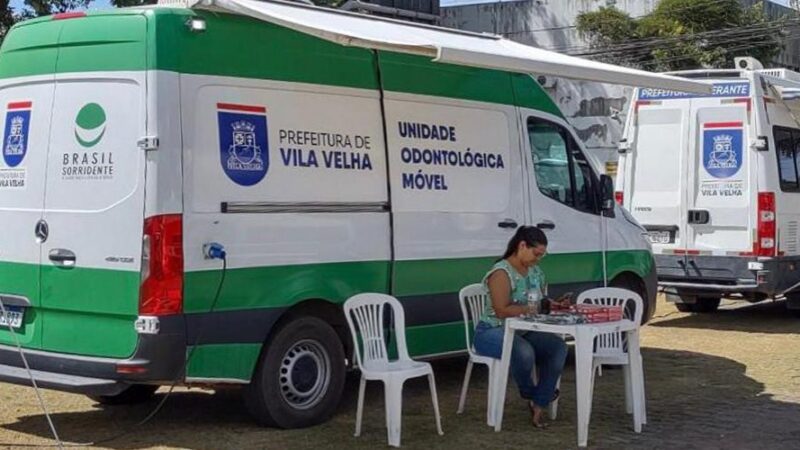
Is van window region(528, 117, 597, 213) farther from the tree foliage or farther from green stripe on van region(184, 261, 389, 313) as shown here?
the tree foliage

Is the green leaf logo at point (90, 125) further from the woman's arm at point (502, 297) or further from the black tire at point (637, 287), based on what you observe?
the black tire at point (637, 287)

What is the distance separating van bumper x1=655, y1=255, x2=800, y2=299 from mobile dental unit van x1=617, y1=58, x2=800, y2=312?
0.01 meters

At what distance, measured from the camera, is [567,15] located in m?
32.1

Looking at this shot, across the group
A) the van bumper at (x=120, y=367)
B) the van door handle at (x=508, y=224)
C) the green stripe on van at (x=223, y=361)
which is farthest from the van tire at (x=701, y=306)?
the van bumper at (x=120, y=367)

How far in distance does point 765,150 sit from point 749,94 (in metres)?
0.65

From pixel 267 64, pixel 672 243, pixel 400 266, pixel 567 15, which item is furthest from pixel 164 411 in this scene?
pixel 567 15

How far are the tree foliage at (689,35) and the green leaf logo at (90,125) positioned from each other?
71.6ft

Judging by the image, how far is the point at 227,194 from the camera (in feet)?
21.7

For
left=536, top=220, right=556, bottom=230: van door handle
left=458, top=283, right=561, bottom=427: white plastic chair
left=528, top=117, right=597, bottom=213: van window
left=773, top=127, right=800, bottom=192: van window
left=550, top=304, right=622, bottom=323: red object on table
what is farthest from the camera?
left=773, top=127, right=800, bottom=192: van window

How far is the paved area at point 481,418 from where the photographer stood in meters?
6.88

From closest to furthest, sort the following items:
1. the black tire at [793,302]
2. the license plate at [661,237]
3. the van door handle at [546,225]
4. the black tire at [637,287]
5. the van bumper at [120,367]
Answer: the van bumper at [120,367] < the van door handle at [546,225] < the black tire at [637,287] < the license plate at [661,237] < the black tire at [793,302]

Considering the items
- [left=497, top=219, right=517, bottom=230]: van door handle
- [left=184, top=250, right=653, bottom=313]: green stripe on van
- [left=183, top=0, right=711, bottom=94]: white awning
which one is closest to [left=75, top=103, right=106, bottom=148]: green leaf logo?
[left=183, top=0, right=711, bottom=94]: white awning

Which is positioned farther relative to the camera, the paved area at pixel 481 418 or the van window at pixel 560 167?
the van window at pixel 560 167

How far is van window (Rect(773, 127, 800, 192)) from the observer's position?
12414 mm
